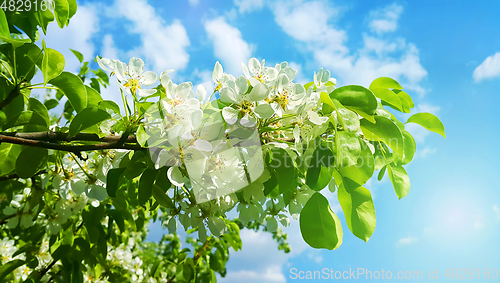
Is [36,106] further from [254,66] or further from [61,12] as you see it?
[254,66]

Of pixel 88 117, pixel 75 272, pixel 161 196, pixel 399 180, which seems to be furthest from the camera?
pixel 75 272

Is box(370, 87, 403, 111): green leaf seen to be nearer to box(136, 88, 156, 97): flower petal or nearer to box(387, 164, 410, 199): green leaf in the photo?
box(387, 164, 410, 199): green leaf

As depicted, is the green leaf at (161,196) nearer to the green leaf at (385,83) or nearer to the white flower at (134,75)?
the white flower at (134,75)

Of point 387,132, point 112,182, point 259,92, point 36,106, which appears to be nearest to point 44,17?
point 36,106

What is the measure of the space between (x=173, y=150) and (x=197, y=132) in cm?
9

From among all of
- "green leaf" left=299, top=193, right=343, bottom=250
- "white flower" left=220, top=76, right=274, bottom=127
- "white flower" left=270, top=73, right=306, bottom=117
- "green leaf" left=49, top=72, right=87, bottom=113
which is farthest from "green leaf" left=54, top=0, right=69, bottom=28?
"green leaf" left=299, top=193, right=343, bottom=250

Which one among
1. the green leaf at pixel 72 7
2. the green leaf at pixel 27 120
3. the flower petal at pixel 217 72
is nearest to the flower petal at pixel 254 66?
the flower petal at pixel 217 72

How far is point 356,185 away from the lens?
1.01 meters

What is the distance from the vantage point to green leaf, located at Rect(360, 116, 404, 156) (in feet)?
2.98

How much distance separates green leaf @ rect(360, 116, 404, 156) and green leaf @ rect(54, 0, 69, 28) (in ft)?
4.36

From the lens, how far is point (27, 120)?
1.28m

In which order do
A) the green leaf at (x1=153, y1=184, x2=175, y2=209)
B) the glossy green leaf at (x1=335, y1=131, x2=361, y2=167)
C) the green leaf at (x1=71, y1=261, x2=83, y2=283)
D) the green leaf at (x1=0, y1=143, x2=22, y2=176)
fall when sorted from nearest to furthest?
the glossy green leaf at (x1=335, y1=131, x2=361, y2=167)
the green leaf at (x1=153, y1=184, x2=175, y2=209)
the green leaf at (x1=0, y1=143, x2=22, y2=176)
the green leaf at (x1=71, y1=261, x2=83, y2=283)

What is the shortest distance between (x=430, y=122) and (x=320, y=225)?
0.53 m

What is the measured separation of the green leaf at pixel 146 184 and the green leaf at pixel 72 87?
1.13ft
